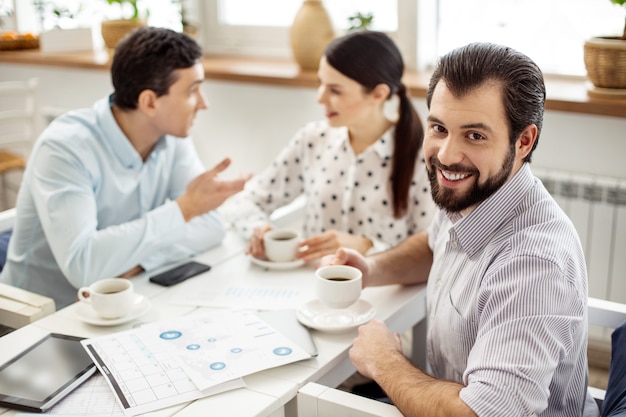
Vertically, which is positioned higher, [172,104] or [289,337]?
[172,104]

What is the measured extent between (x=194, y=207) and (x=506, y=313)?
95cm

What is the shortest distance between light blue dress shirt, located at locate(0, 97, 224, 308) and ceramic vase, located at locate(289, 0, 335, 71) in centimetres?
92

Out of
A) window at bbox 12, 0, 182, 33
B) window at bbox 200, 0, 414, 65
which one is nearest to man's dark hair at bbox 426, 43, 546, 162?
window at bbox 200, 0, 414, 65

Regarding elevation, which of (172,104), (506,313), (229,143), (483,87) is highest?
(483,87)

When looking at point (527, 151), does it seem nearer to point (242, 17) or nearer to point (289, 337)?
point (289, 337)

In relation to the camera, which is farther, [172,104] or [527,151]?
[172,104]

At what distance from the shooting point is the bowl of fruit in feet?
12.9

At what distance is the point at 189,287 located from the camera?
1.77 metres

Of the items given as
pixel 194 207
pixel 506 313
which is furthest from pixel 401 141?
pixel 506 313

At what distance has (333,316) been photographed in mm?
1572

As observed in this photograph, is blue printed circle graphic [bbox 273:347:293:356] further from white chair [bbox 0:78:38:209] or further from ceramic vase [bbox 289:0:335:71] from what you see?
white chair [bbox 0:78:38:209]

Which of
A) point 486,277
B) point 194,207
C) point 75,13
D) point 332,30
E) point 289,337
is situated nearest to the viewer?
point 486,277

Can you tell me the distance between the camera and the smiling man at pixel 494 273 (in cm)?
119

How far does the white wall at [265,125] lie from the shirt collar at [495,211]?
1.18 metres
